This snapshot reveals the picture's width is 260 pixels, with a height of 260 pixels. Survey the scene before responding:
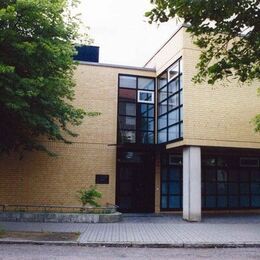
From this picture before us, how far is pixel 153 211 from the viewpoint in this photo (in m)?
20.0

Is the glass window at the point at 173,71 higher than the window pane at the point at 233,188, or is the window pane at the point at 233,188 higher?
the glass window at the point at 173,71

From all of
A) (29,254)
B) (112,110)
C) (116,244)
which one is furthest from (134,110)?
(29,254)

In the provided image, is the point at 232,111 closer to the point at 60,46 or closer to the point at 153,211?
the point at 153,211

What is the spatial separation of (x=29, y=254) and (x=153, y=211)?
11.0 meters

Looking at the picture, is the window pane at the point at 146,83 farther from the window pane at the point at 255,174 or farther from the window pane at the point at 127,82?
the window pane at the point at 255,174

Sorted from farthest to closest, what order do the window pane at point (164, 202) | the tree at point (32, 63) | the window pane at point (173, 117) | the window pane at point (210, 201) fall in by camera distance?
the window pane at point (210, 201)
the window pane at point (164, 202)
the window pane at point (173, 117)
the tree at point (32, 63)

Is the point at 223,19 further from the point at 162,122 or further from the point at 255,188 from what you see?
the point at 255,188

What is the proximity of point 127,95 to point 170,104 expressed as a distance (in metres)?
2.64

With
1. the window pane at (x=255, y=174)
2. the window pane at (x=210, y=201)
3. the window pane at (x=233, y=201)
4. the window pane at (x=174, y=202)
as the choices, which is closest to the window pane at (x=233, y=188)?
the window pane at (x=233, y=201)

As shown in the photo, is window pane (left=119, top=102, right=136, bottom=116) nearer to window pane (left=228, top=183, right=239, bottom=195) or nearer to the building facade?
the building facade

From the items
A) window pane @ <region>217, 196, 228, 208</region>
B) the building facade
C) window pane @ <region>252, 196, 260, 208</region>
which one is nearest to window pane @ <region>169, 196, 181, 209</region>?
the building facade

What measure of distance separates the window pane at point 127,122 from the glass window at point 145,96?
1.09 meters

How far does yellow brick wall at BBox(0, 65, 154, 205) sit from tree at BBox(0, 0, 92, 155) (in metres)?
3.63

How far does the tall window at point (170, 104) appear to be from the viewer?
17.8 metres
